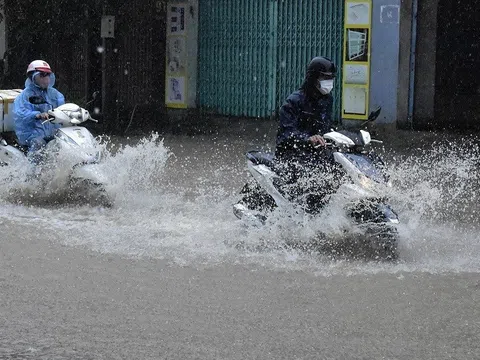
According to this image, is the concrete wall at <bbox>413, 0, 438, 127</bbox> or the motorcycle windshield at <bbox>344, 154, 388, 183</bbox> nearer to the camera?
the motorcycle windshield at <bbox>344, 154, 388, 183</bbox>

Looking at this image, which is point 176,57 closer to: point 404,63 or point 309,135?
point 404,63

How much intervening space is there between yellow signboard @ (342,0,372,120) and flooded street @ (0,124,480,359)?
4898mm

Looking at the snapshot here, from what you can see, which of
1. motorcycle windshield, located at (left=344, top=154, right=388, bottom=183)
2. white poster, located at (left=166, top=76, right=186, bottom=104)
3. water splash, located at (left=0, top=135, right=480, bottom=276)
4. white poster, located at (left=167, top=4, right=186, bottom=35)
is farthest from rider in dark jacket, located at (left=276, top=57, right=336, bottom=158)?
white poster, located at (left=167, top=4, right=186, bottom=35)

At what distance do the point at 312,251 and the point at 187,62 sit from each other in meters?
10.3

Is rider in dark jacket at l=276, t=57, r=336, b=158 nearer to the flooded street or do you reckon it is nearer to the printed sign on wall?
the flooded street

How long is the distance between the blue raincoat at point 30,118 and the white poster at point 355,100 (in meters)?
6.24

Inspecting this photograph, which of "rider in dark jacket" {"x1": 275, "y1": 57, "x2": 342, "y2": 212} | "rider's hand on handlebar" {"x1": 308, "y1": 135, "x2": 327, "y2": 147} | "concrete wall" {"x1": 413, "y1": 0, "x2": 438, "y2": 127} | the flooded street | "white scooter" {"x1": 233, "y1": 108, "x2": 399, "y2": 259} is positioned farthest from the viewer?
"concrete wall" {"x1": 413, "y1": 0, "x2": 438, "y2": 127}

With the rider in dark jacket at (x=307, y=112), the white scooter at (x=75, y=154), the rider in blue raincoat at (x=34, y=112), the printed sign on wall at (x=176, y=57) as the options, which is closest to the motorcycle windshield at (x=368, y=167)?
the rider in dark jacket at (x=307, y=112)

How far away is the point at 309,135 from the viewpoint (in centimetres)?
847

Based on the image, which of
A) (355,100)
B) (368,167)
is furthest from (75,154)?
(355,100)

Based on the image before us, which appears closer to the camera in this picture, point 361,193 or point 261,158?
point 361,193

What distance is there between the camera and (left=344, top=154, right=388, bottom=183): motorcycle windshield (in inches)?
310

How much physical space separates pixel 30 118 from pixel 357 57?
21.8ft

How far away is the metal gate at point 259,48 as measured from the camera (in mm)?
16641
